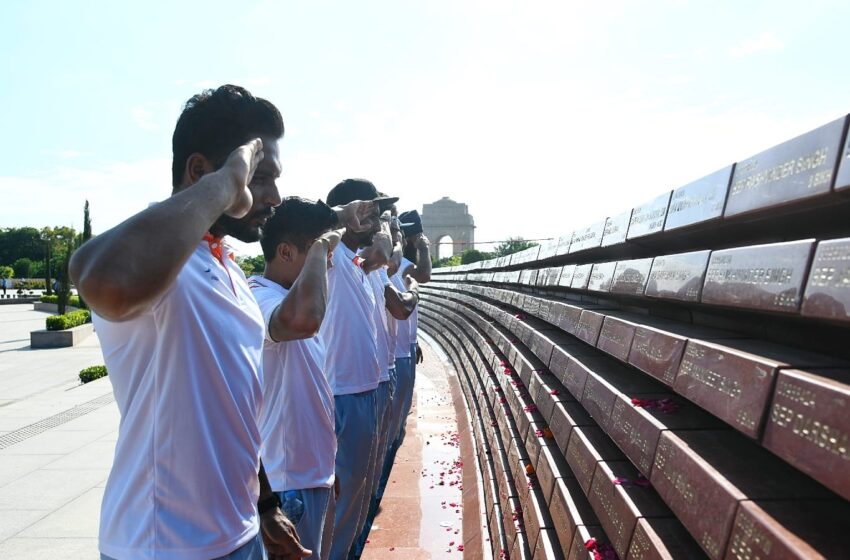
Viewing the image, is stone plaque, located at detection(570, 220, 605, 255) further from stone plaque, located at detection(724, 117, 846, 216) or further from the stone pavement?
the stone pavement

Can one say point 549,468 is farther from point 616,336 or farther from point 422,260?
point 422,260

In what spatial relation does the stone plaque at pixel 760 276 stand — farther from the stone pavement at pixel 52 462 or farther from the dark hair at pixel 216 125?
the stone pavement at pixel 52 462

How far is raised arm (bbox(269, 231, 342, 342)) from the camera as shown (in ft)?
8.00

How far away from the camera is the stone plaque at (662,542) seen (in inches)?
60.4

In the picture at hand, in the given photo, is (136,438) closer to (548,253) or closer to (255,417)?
(255,417)

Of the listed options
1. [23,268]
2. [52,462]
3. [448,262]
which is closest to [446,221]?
[448,262]

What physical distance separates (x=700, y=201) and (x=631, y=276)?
2.23 feet

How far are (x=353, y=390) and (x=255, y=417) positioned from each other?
2145mm

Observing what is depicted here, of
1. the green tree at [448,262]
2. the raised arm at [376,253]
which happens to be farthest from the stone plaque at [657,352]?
the green tree at [448,262]

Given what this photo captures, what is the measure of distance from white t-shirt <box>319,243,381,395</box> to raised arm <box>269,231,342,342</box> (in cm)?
138

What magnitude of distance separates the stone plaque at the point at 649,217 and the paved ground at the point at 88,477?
8.80 ft

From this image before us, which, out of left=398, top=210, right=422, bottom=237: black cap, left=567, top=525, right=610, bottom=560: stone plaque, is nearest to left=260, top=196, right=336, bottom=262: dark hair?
left=567, top=525, right=610, bottom=560: stone plaque

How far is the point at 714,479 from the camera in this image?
138 centimetres

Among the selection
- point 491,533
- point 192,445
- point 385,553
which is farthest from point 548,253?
point 192,445
